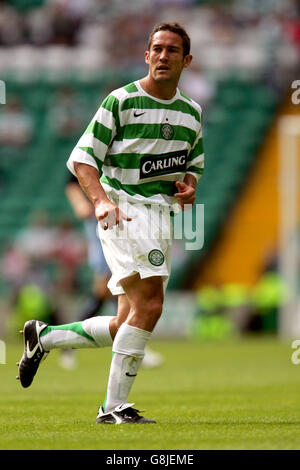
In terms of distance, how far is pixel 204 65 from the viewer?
2050 cm

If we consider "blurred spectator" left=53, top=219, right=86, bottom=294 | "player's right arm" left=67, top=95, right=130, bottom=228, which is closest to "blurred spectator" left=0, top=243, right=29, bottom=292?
"blurred spectator" left=53, top=219, right=86, bottom=294

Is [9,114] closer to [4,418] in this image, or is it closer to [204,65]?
[204,65]

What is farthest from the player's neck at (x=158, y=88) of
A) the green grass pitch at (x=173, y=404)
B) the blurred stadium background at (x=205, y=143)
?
the blurred stadium background at (x=205, y=143)

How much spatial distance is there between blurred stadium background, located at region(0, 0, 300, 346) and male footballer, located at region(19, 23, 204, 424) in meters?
10.5

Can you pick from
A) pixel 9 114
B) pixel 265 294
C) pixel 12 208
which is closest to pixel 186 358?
pixel 265 294

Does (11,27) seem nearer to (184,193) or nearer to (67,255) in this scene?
(67,255)

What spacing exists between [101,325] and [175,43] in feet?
5.01

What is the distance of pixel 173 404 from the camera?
6598 millimetres

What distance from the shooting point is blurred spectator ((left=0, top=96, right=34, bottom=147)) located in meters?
19.5

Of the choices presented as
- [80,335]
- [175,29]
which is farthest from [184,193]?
[80,335]

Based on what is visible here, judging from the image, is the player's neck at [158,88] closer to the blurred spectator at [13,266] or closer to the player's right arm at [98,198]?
the player's right arm at [98,198]

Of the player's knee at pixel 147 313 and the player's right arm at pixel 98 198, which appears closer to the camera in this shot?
the player's right arm at pixel 98 198

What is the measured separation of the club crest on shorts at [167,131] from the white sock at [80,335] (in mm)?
1010

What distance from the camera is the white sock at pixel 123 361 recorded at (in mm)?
5250
